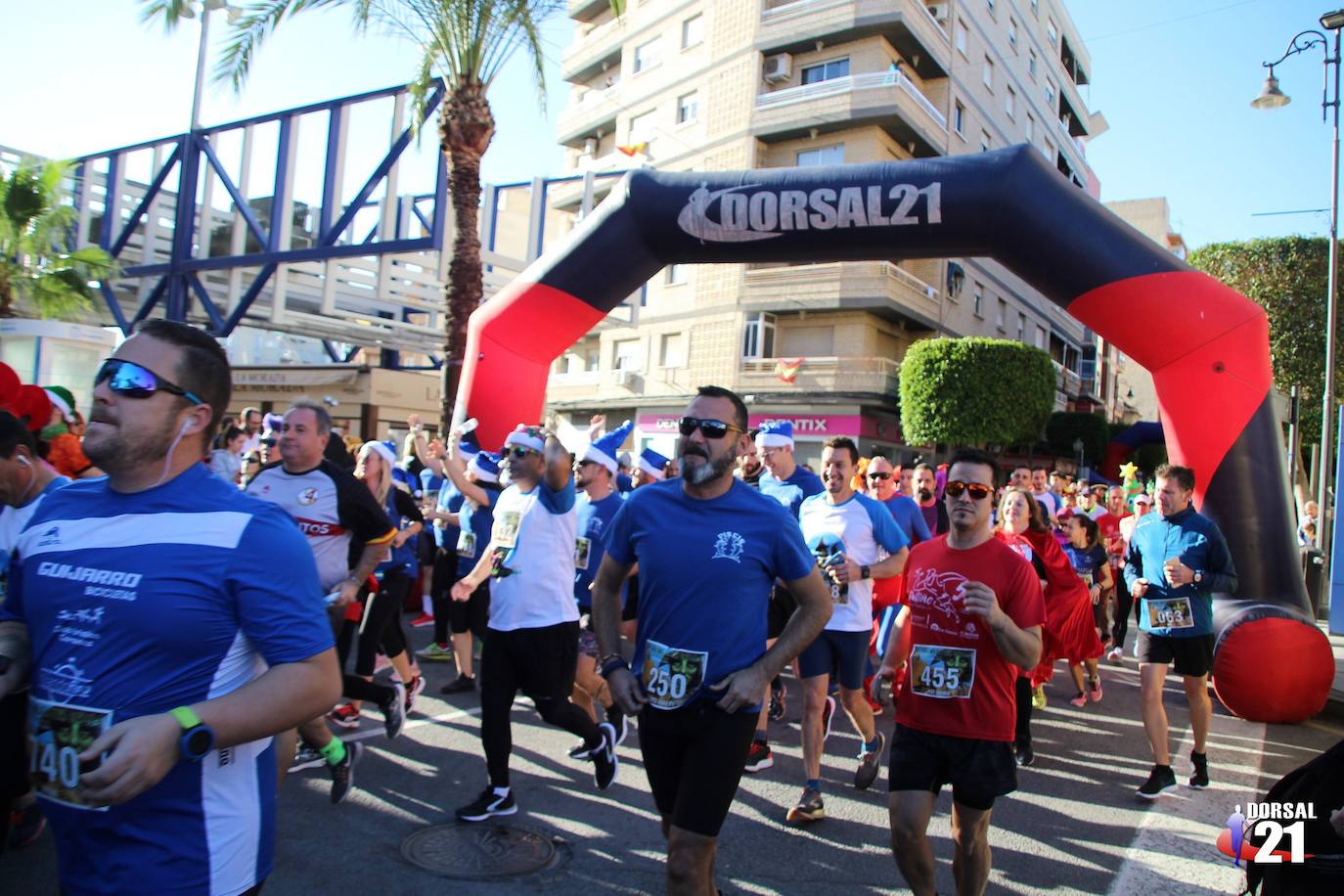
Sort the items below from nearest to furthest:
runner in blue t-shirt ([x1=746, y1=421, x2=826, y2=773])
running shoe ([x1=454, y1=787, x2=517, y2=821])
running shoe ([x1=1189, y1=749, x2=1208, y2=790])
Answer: running shoe ([x1=454, y1=787, x2=517, y2=821]) → running shoe ([x1=1189, y1=749, x2=1208, y2=790]) → runner in blue t-shirt ([x1=746, y1=421, x2=826, y2=773])

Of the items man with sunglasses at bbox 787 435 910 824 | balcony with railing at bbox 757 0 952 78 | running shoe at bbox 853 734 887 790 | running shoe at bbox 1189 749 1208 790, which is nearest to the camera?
man with sunglasses at bbox 787 435 910 824

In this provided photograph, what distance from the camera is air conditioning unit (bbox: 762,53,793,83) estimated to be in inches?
1214

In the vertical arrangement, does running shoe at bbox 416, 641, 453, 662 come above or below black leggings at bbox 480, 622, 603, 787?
below

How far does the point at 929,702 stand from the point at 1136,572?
3229 millimetres

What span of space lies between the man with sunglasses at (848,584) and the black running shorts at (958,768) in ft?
5.17

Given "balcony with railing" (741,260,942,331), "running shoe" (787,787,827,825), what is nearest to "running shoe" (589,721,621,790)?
"running shoe" (787,787,827,825)

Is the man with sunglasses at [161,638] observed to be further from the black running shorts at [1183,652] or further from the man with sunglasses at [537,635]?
the black running shorts at [1183,652]

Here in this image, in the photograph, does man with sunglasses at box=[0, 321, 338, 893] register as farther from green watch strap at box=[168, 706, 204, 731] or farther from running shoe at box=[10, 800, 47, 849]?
running shoe at box=[10, 800, 47, 849]

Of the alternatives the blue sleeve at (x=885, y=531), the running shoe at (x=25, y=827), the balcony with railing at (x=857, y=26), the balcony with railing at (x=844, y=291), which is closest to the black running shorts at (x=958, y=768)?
the blue sleeve at (x=885, y=531)

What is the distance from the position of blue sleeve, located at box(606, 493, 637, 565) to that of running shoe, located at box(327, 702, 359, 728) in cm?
340

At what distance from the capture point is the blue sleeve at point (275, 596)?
1.87m

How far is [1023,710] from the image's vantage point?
6.06 m

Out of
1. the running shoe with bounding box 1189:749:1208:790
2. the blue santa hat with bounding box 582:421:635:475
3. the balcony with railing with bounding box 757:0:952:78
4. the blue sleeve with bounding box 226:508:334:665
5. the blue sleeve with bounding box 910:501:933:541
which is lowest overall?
the running shoe with bounding box 1189:749:1208:790

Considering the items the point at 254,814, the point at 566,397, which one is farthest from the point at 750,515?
the point at 566,397
